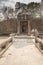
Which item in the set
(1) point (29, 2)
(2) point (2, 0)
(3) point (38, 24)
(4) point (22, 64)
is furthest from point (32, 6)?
(4) point (22, 64)

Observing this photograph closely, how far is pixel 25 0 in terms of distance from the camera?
Answer: 5441 centimetres

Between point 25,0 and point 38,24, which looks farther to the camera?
point 25,0

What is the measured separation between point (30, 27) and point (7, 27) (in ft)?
14.9

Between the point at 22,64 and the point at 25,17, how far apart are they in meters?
17.7

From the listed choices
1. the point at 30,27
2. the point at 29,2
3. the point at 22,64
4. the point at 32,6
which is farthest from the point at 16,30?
the point at 29,2

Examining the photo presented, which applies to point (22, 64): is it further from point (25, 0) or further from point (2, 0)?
point (2, 0)

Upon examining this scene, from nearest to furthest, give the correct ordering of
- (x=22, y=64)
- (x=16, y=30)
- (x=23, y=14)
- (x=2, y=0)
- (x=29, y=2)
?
(x=22, y=64), (x=23, y=14), (x=16, y=30), (x=29, y=2), (x=2, y=0)

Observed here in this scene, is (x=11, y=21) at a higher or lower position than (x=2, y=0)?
lower

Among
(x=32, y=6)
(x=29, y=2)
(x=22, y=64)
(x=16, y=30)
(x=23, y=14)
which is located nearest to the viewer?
(x=22, y=64)

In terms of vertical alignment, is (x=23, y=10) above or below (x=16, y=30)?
above

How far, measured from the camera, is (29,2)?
51.5 meters

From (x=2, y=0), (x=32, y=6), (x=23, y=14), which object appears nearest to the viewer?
(x=23, y=14)

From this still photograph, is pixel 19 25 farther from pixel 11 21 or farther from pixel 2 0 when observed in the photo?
pixel 2 0

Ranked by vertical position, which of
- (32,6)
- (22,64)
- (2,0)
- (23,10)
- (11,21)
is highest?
(2,0)
